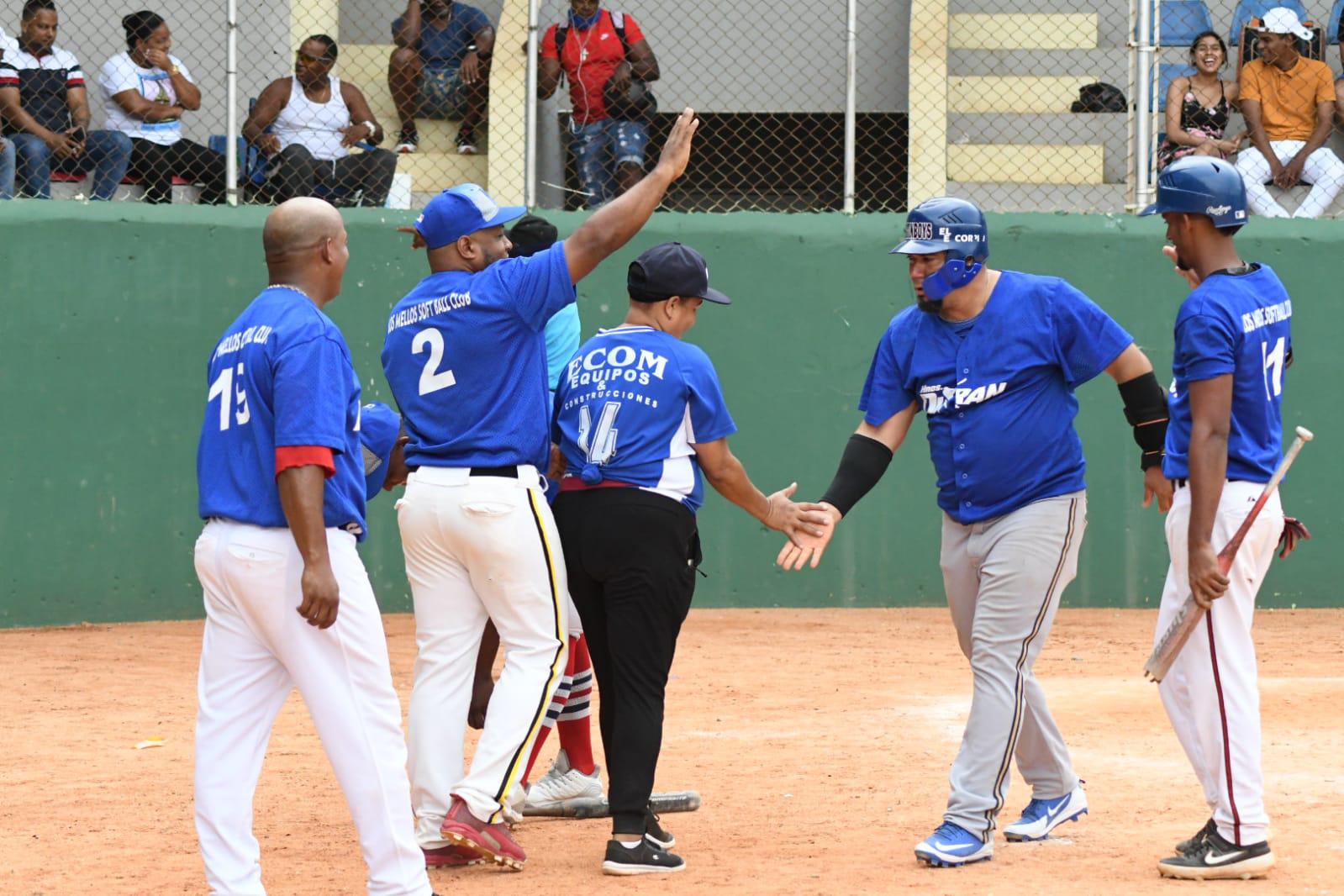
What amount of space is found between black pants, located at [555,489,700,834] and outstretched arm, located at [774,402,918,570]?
0.49 m

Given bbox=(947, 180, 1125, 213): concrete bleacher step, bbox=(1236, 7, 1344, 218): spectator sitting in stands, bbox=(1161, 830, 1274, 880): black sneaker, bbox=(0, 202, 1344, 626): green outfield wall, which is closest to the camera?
bbox=(1161, 830, 1274, 880): black sneaker

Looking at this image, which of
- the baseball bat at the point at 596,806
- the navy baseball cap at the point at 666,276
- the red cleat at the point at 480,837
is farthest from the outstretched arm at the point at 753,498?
the red cleat at the point at 480,837

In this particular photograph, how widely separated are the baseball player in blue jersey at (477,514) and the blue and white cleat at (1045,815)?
163 cm

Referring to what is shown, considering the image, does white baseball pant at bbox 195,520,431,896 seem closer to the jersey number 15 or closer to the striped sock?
the jersey number 15

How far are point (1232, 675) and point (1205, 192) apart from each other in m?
1.42

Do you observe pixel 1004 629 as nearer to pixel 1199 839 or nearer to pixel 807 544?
pixel 807 544

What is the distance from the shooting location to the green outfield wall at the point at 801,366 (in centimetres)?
1067

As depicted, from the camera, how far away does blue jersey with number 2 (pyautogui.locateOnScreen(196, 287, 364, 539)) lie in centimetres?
404

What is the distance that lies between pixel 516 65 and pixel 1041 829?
8.85m

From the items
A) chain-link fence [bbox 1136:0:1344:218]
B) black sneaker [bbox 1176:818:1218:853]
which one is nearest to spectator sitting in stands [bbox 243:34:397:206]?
chain-link fence [bbox 1136:0:1344:218]

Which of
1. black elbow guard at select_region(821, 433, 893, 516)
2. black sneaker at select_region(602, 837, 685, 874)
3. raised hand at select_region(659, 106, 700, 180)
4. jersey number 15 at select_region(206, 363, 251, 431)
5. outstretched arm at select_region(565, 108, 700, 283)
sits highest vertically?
raised hand at select_region(659, 106, 700, 180)

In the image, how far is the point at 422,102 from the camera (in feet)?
42.8

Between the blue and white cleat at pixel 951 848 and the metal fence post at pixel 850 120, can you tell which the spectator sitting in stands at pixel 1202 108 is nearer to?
the metal fence post at pixel 850 120

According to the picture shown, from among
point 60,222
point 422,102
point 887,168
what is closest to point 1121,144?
point 887,168
